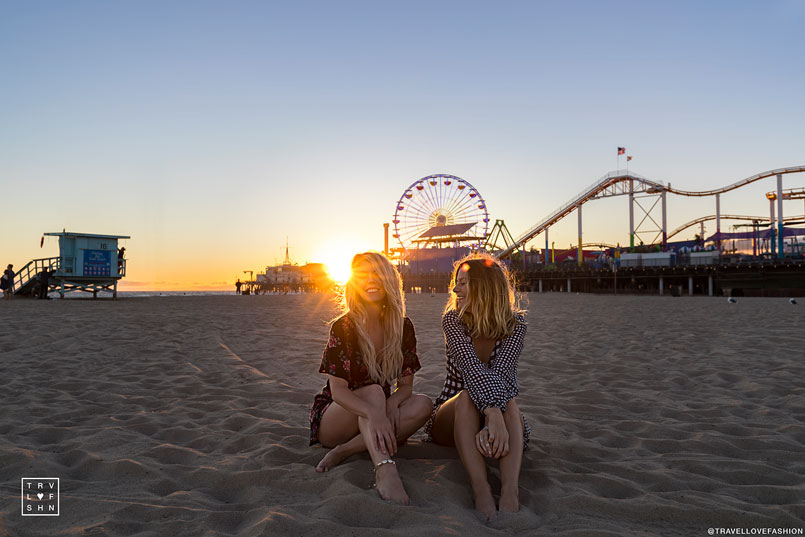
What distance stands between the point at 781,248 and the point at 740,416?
38.0m

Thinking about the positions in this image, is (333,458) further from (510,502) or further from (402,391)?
(510,502)

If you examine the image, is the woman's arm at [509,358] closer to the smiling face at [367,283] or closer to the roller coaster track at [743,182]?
the smiling face at [367,283]

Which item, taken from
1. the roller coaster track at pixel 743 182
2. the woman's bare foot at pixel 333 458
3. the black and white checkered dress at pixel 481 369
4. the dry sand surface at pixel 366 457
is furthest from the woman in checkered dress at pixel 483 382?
the roller coaster track at pixel 743 182

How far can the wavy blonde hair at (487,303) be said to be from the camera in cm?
303

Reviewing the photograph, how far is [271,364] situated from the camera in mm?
6816

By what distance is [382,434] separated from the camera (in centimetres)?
269

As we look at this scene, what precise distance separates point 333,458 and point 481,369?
1.00 metres

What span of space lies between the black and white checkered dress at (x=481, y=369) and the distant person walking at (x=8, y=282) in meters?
28.1

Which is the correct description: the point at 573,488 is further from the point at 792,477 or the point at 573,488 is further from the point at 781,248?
the point at 781,248

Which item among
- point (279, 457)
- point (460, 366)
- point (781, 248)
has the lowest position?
point (279, 457)

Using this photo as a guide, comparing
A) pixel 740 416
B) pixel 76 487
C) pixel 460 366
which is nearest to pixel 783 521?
pixel 460 366

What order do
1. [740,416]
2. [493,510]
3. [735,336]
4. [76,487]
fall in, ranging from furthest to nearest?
[735,336]
[740,416]
[76,487]
[493,510]

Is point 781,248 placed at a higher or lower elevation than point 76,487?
higher

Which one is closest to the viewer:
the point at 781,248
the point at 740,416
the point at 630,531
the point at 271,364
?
the point at 630,531
